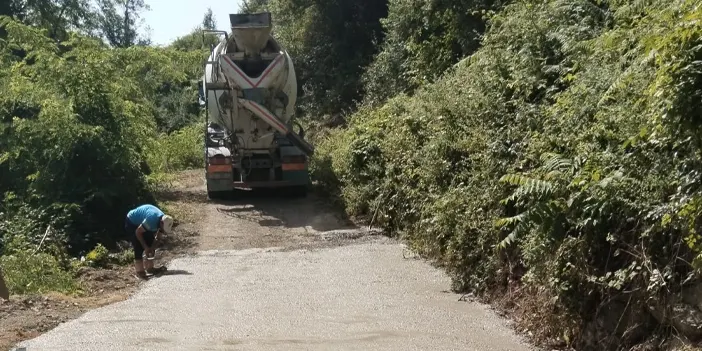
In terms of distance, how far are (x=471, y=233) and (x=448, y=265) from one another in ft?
2.89

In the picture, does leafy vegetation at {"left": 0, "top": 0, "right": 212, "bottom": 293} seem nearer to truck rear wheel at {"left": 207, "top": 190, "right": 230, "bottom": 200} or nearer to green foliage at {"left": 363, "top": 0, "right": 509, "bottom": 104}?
truck rear wheel at {"left": 207, "top": 190, "right": 230, "bottom": 200}

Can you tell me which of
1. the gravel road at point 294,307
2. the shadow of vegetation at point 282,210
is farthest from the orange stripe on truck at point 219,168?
the gravel road at point 294,307

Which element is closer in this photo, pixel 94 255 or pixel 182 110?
pixel 94 255

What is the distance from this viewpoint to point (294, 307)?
9.90 metres

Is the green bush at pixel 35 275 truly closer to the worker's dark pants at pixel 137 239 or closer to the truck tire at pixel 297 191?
the worker's dark pants at pixel 137 239


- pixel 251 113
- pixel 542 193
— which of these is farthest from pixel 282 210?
pixel 542 193

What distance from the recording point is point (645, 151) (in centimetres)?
716

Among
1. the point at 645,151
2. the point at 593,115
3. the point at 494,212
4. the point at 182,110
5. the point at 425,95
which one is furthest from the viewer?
the point at 182,110

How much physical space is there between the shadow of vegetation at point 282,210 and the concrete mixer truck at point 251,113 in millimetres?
352

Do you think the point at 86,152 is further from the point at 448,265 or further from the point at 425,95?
the point at 448,265

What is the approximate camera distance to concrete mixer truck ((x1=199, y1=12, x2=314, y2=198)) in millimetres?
19375

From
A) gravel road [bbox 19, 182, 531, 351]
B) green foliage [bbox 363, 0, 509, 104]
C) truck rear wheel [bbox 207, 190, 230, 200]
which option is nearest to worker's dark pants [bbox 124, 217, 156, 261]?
gravel road [bbox 19, 182, 531, 351]

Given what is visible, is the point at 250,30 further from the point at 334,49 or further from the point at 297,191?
the point at 334,49

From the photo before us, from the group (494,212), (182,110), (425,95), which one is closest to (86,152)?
(425,95)
